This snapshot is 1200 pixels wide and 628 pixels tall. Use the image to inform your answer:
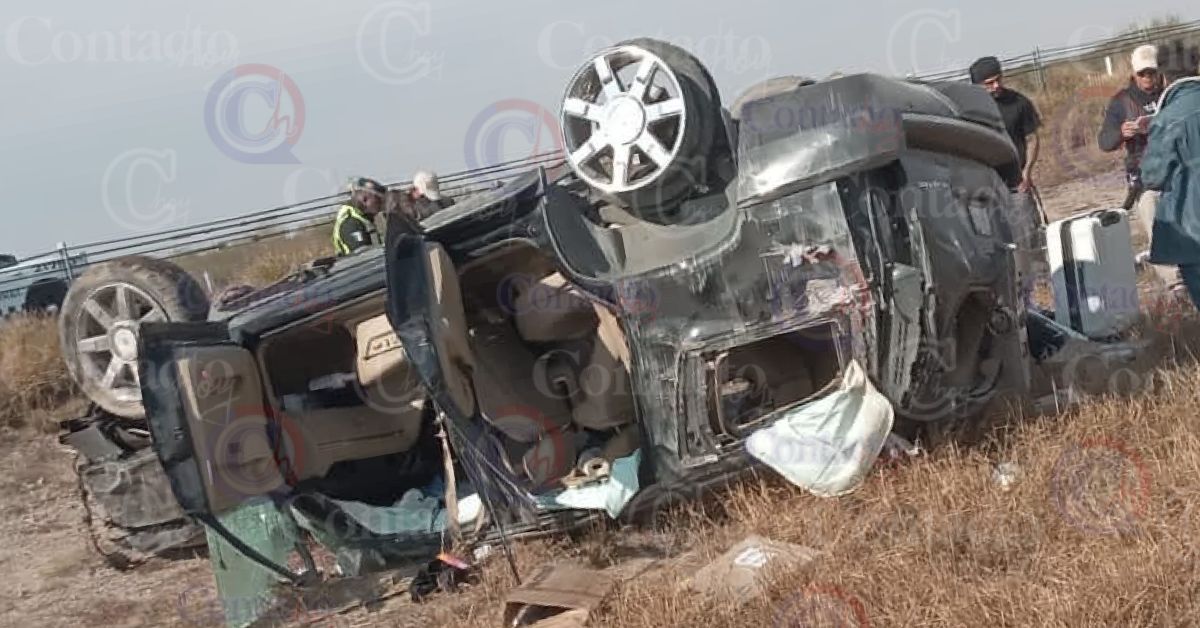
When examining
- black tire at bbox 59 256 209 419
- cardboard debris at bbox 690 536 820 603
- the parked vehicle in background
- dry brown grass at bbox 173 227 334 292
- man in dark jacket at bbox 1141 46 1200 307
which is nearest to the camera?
cardboard debris at bbox 690 536 820 603

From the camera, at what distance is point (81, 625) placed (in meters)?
5.56

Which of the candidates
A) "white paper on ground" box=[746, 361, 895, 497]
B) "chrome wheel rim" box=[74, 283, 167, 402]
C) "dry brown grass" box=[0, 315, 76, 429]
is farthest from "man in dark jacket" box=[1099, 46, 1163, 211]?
"dry brown grass" box=[0, 315, 76, 429]

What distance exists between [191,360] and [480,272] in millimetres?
1160

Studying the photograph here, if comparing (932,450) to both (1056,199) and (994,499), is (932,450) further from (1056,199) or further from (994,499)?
(1056,199)

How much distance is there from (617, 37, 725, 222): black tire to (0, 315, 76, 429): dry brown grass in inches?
258

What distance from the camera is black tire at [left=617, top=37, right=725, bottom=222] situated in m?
4.40

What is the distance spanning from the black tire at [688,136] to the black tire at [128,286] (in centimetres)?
275

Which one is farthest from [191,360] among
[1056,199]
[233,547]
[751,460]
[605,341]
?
[1056,199]

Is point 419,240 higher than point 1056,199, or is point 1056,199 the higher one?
point 419,240

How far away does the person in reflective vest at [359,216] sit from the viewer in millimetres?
7609

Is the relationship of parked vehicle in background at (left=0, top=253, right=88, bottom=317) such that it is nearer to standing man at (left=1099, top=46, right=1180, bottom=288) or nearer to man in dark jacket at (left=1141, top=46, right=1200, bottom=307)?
standing man at (left=1099, top=46, right=1180, bottom=288)

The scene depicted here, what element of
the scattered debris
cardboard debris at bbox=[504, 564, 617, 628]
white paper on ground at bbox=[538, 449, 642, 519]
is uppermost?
white paper on ground at bbox=[538, 449, 642, 519]

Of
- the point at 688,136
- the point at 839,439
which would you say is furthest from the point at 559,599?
the point at 688,136

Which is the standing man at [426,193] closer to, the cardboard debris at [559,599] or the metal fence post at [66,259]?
the cardboard debris at [559,599]
